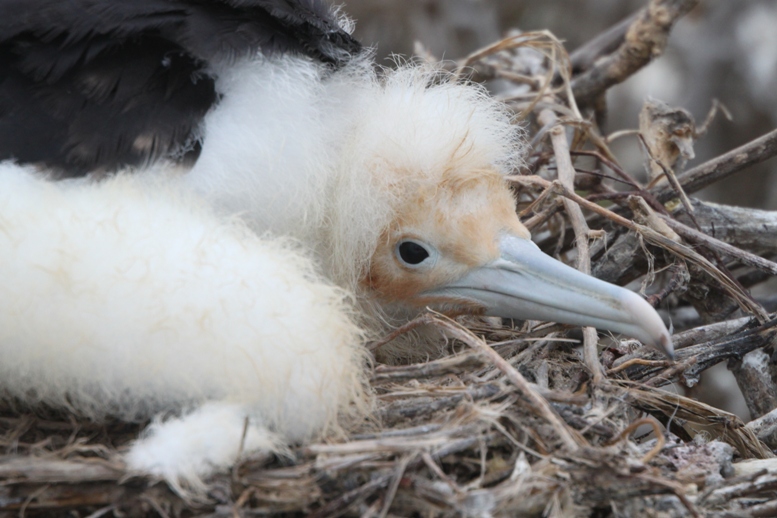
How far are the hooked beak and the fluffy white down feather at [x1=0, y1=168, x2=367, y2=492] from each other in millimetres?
426

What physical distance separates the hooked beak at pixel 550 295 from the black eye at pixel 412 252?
0.24 feet

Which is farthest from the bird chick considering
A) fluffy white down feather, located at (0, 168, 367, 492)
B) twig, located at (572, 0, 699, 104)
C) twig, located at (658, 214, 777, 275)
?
twig, located at (572, 0, 699, 104)

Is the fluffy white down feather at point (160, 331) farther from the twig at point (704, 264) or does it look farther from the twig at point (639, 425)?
the twig at point (704, 264)

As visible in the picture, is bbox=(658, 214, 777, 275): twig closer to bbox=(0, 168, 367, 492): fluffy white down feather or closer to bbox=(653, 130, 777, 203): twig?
bbox=(653, 130, 777, 203): twig

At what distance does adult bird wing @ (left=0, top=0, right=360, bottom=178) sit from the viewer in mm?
1362

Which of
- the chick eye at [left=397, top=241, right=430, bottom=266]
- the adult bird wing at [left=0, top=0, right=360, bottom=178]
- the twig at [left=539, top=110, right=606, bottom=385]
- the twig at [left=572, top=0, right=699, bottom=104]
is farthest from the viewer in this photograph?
the twig at [left=572, top=0, right=699, bottom=104]

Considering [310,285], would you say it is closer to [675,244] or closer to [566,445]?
[566,445]

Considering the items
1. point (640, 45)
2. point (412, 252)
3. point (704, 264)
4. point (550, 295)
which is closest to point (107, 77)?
point (412, 252)

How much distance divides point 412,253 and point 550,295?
0.29 meters

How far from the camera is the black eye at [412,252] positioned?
1662mm

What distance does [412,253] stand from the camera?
1668 mm

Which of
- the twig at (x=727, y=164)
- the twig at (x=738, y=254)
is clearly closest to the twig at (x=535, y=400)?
the twig at (x=738, y=254)

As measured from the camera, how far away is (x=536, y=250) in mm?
1598

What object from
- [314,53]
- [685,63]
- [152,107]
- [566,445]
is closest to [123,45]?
[152,107]
